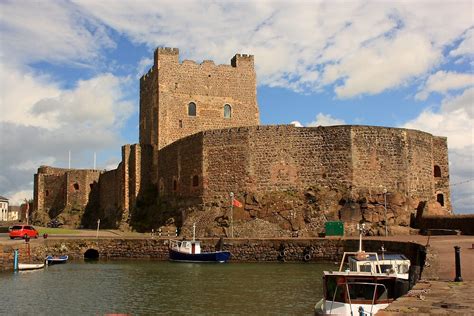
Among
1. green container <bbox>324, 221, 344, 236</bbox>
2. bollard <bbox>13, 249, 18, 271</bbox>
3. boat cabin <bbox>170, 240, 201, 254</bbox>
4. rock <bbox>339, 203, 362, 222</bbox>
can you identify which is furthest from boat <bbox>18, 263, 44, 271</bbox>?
rock <bbox>339, 203, 362, 222</bbox>

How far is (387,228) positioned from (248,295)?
656 inches

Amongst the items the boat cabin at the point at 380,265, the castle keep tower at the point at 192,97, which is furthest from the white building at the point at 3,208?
the boat cabin at the point at 380,265


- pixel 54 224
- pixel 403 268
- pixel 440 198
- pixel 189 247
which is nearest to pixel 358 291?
pixel 403 268

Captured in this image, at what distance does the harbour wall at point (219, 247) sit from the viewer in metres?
31.6

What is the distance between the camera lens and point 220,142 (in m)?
40.2

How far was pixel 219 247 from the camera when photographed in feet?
113

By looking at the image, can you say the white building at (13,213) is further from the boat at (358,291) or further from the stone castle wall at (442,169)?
the boat at (358,291)

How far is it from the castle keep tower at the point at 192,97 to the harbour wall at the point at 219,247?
43.1 ft

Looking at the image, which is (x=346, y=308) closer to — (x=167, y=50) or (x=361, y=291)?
(x=361, y=291)

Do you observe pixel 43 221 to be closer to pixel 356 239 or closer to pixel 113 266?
pixel 113 266

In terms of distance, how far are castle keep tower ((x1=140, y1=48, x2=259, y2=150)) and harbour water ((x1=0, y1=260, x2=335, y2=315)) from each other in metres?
18.8

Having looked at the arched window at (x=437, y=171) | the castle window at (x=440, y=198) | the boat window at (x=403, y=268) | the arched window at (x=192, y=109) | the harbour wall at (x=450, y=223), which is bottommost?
the boat window at (x=403, y=268)

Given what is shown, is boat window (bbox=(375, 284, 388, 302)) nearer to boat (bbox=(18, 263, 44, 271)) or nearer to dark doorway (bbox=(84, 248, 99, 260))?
boat (bbox=(18, 263, 44, 271))

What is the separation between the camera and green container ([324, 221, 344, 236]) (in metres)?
35.6
